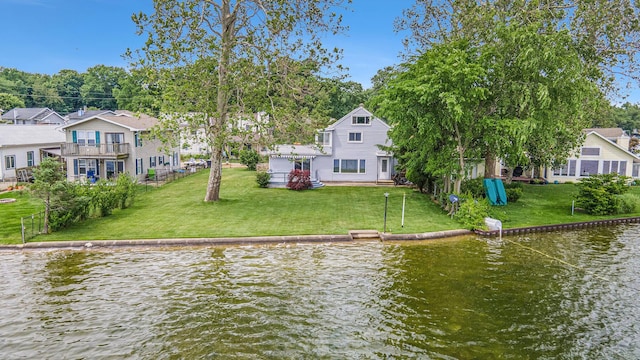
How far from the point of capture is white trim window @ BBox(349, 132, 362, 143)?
106ft

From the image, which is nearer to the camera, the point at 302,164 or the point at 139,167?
the point at 139,167

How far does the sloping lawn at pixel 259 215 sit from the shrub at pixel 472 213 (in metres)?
0.48

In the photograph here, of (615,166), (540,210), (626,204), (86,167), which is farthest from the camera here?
(615,166)

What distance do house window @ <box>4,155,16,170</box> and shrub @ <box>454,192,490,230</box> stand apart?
33370 millimetres

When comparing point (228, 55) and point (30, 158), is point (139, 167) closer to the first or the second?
point (30, 158)

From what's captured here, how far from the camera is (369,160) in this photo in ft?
108

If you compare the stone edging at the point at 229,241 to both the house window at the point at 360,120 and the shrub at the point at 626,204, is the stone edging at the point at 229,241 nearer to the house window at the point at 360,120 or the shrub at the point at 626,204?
the shrub at the point at 626,204

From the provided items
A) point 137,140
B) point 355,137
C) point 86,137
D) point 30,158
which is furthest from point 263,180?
point 30,158

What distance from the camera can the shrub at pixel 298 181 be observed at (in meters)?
29.3

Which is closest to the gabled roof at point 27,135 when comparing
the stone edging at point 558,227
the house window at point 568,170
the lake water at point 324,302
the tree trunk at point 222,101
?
the tree trunk at point 222,101

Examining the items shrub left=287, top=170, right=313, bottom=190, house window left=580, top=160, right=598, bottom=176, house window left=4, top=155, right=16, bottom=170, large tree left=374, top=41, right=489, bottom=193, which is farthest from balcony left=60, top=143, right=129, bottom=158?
house window left=580, top=160, right=598, bottom=176

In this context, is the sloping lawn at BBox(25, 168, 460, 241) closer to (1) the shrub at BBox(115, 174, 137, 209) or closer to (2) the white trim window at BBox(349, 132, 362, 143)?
(1) the shrub at BBox(115, 174, 137, 209)

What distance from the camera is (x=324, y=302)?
12000mm

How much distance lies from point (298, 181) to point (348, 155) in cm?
553
